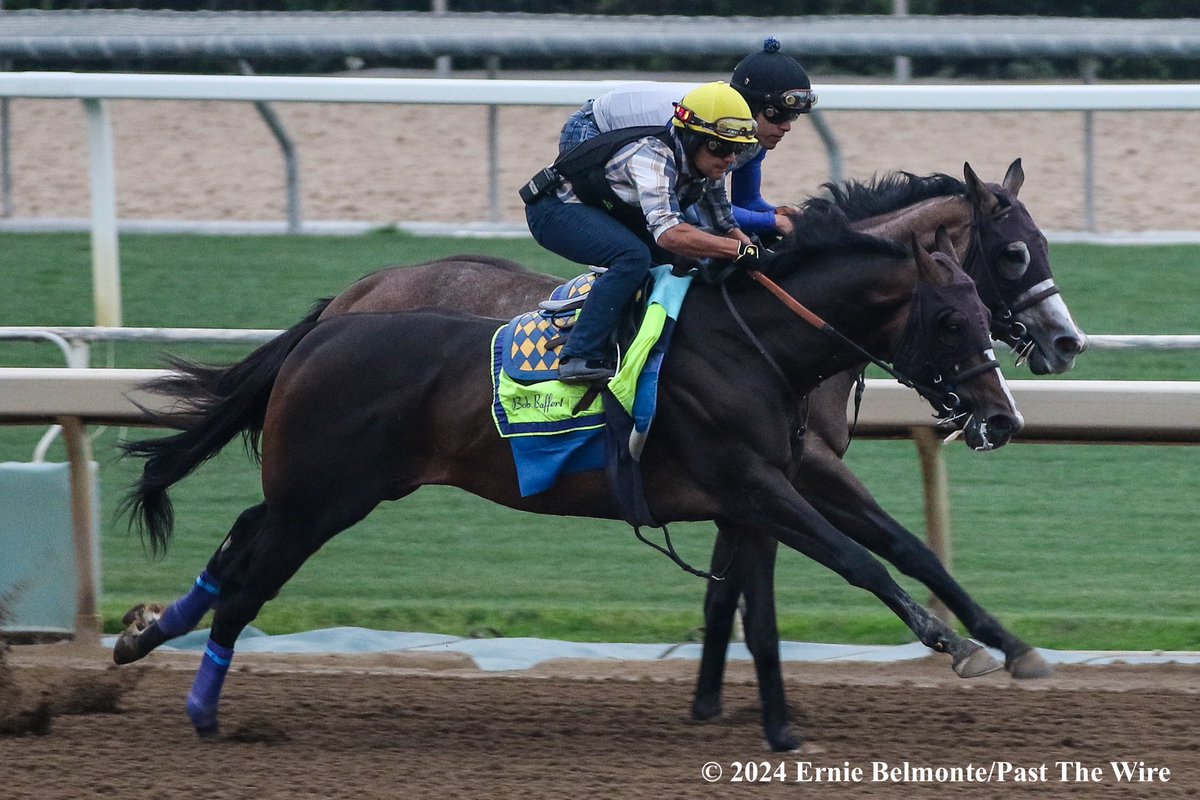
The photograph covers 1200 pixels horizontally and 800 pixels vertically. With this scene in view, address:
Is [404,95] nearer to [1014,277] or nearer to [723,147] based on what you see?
[723,147]

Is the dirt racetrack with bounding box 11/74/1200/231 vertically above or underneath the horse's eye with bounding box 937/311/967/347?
underneath

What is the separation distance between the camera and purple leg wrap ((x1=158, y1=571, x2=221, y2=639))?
17.7 ft

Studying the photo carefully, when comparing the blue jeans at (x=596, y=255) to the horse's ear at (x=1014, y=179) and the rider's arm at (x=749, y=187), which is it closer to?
the rider's arm at (x=749, y=187)

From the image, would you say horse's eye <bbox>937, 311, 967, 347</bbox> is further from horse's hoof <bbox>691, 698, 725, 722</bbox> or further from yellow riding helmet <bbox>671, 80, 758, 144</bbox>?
horse's hoof <bbox>691, 698, 725, 722</bbox>

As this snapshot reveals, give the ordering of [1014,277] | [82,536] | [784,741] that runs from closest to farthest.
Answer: [784,741], [1014,277], [82,536]

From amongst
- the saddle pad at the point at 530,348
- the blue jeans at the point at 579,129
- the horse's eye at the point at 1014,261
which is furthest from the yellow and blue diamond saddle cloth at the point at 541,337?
the horse's eye at the point at 1014,261

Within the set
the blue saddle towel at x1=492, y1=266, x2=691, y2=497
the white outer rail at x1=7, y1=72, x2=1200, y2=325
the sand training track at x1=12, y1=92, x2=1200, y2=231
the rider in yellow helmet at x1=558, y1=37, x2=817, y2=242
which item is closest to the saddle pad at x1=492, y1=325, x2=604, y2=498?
the blue saddle towel at x1=492, y1=266, x2=691, y2=497

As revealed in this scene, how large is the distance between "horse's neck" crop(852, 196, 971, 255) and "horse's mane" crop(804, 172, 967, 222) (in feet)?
0.09

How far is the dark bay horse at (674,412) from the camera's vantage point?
190 inches

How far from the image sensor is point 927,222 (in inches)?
215

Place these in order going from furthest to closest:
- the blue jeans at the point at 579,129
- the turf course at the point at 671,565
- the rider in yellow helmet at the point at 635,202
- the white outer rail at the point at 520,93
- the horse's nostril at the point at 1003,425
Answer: the white outer rail at the point at 520,93 → the turf course at the point at 671,565 → the blue jeans at the point at 579,129 → the rider in yellow helmet at the point at 635,202 → the horse's nostril at the point at 1003,425

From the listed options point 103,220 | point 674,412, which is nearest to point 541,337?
point 674,412

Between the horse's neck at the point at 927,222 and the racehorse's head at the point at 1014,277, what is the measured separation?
33 millimetres

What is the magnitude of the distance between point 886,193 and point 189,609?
8.17 ft
